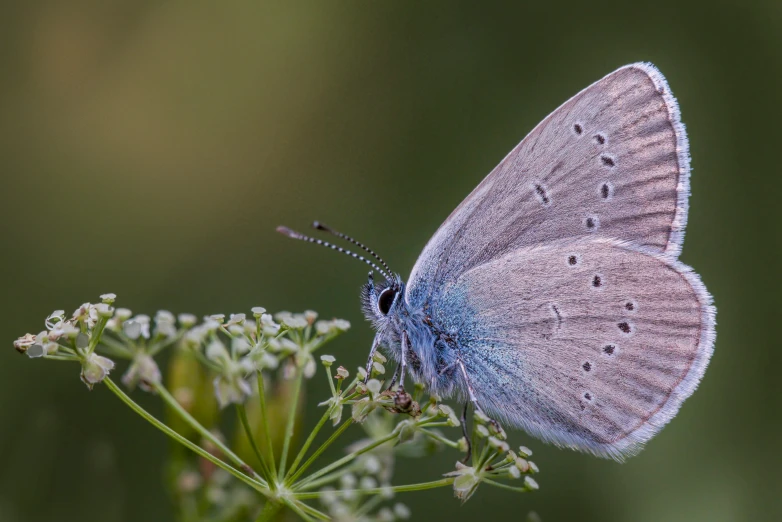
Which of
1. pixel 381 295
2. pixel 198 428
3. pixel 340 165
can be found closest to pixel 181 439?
pixel 198 428

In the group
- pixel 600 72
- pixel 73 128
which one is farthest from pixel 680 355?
pixel 73 128

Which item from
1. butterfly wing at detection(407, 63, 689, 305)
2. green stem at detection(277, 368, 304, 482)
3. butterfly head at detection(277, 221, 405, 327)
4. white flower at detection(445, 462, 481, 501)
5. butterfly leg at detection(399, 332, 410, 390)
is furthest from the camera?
butterfly head at detection(277, 221, 405, 327)

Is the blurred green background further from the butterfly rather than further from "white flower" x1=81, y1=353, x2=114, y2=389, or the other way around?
"white flower" x1=81, y1=353, x2=114, y2=389

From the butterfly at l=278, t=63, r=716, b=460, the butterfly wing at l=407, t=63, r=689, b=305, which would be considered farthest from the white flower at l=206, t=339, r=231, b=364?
the butterfly wing at l=407, t=63, r=689, b=305

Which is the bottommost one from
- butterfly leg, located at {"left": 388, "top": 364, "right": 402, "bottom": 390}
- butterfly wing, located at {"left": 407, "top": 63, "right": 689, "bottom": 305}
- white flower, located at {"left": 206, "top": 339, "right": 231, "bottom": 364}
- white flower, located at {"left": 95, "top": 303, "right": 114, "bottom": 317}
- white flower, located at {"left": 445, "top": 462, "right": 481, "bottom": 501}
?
white flower, located at {"left": 445, "top": 462, "right": 481, "bottom": 501}

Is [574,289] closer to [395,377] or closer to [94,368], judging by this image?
[395,377]

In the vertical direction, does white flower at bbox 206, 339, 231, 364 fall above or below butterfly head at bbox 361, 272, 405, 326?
below
